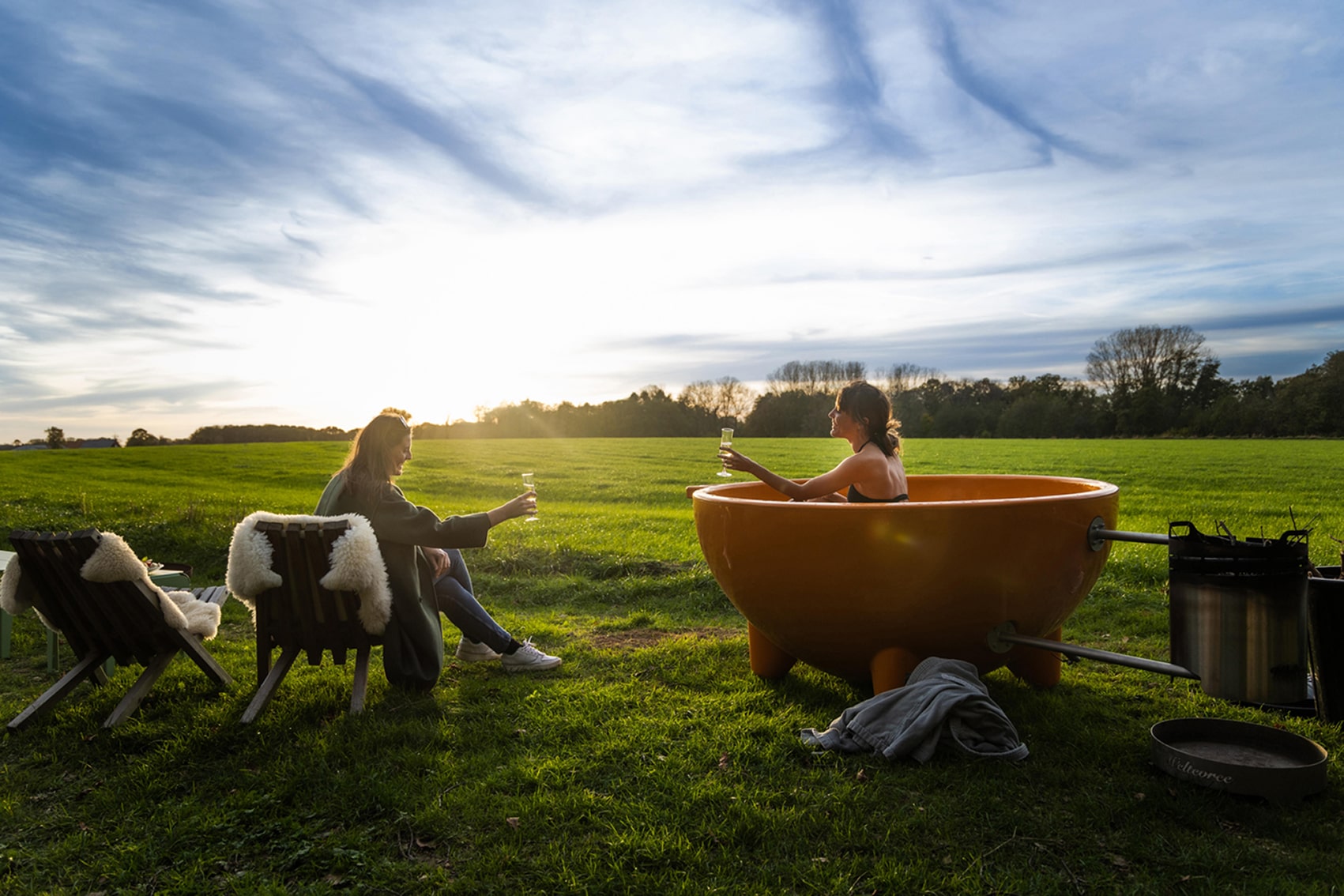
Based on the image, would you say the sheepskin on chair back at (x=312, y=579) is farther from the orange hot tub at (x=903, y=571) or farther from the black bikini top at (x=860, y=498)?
the black bikini top at (x=860, y=498)

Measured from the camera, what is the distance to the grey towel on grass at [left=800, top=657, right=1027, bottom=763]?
3.89 metres

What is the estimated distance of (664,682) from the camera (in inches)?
206

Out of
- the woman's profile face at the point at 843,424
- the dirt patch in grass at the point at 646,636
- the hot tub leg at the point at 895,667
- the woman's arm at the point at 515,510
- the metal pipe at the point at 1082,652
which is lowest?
the dirt patch in grass at the point at 646,636

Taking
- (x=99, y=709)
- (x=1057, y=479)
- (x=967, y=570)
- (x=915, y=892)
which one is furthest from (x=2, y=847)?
(x=1057, y=479)

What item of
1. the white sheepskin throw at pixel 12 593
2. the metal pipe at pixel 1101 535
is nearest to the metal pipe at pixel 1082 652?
the metal pipe at pixel 1101 535

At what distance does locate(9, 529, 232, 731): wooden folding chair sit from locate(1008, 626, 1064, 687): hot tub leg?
195 inches

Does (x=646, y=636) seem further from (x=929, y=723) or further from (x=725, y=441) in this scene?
(x=929, y=723)

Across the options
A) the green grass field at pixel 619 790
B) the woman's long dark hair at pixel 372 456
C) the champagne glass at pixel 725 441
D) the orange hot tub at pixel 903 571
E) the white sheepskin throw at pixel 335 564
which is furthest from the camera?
the champagne glass at pixel 725 441

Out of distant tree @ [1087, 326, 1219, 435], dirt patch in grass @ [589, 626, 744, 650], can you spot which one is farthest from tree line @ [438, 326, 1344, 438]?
dirt patch in grass @ [589, 626, 744, 650]

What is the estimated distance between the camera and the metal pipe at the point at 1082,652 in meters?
3.73

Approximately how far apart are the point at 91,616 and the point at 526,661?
254 centimetres

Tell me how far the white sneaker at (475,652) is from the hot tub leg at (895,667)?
282 centimetres

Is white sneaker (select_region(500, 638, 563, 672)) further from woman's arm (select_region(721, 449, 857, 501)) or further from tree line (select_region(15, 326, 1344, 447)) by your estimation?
tree line (select_region(15, 326, 1344, 447))

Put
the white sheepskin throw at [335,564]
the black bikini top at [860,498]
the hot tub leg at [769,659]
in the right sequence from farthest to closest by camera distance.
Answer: the hot tub leg at [769,659]
the black bikini top at [860,498]
the white sheepskin throw at [335,564]
